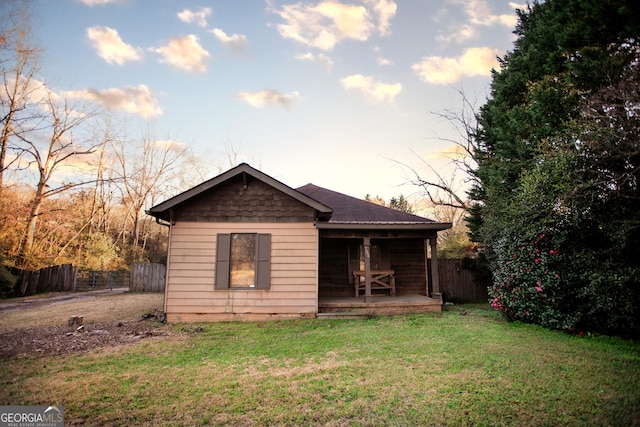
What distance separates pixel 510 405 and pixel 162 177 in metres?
27.9

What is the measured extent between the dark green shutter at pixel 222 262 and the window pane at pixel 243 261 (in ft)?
0.49

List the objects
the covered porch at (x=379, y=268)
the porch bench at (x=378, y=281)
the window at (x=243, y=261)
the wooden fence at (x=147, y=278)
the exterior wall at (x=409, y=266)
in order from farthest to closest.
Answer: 1. the wooden fence at (x=147, y=278)
2. the exterior wall at (x=409, y=266)
3. the porch bench at (x=378, y=281)
4. the covered porch at (x=379, y=268)
5. the window at (x=243, y=261)

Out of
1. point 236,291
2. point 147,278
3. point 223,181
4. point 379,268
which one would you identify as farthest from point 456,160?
point 147,278

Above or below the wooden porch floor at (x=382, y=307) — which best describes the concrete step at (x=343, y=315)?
below

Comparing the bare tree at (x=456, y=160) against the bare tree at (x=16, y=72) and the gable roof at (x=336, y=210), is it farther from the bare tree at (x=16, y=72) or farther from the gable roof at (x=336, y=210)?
the bare tree at (x=16, y=72)

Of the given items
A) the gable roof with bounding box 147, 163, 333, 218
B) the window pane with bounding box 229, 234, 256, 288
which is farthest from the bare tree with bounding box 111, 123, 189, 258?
the window pane with bounding box 229, 234, 256, 288

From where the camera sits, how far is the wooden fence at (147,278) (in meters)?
18.3

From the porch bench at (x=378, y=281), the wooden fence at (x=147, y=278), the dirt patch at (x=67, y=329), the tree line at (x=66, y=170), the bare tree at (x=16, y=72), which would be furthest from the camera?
the wooden fence at (x=147, y=278)

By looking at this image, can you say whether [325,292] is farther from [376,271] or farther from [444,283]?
[444,283]

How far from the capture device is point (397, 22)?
11.8 metres

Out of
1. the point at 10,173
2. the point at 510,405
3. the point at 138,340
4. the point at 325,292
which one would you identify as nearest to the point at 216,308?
the point at 138,340

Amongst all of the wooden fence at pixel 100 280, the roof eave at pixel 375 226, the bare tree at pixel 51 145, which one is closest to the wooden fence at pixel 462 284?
the roof eave at pixel 375 226

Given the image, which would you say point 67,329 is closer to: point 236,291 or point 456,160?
point 236,291

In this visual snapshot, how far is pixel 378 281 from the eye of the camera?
11.5 metres
